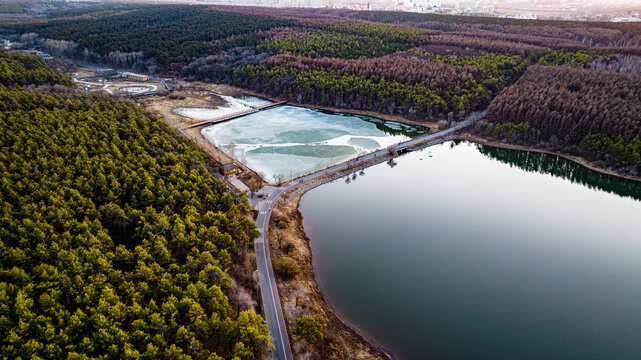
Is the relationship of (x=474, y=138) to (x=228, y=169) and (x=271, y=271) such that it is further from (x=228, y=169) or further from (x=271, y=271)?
(x=271, y=271)

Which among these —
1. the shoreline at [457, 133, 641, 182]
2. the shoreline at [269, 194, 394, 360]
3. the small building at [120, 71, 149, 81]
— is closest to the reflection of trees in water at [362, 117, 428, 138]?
the shoreline at [457, 133, 641, 182]

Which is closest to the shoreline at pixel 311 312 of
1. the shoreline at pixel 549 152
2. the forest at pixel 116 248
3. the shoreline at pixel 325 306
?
the shoreline at pixel 325 306

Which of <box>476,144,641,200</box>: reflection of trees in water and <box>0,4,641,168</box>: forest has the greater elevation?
<box>0,4,641,168</box>: forest

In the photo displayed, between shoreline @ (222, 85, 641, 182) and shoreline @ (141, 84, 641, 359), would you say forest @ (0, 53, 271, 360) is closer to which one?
shoreline @ (141, 84, 641, 359)

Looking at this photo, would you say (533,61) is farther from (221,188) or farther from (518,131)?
(221,188)

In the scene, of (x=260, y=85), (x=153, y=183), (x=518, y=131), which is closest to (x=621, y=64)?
(x=518, y=131)

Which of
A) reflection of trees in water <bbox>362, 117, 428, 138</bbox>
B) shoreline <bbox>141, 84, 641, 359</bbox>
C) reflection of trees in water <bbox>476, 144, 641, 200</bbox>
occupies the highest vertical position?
reflection of trees in water <bbox>362, 117, 428, 138</bbox>
